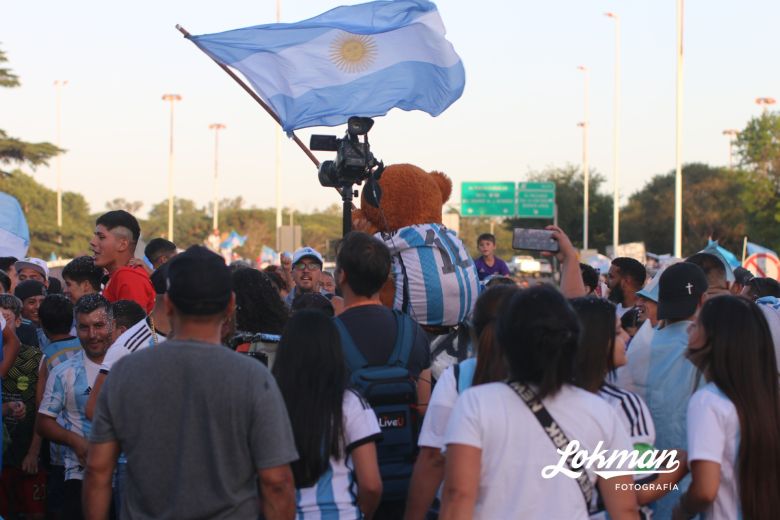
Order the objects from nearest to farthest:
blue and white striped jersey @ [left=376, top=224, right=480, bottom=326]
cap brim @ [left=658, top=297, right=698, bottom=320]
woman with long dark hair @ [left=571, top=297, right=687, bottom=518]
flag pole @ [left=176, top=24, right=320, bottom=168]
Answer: woman with long dark hair @ [left=571, top=297, right=687, bottom=518] < cap brim @ [left=658, top=297, right=698, bottom=320] < blue and white striped jersey @ [left=376, top=224, right=480, bottom=326] < flag pole @ [left=176, top=24, right=320, bottom=168]

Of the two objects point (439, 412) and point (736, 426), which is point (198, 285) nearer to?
point (439, 412)

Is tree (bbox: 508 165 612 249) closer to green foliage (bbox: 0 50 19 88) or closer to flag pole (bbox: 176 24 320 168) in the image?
green foliage (bbox: 0 50 19 88)

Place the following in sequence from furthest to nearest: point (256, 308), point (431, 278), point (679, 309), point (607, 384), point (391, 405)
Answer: point (431, 278) < point (679, 309) < point (256, 308) < point (391, 405) < point (607, 384)

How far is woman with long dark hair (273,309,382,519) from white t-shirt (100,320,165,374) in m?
1.34

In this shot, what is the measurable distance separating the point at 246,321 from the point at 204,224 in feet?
254

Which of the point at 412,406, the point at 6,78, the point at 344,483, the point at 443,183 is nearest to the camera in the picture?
the point at 344,483

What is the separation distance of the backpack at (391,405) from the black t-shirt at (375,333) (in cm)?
3

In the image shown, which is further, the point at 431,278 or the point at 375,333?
the point at 431,278

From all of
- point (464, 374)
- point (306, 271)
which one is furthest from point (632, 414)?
point (306, 271)

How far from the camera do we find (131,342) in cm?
537

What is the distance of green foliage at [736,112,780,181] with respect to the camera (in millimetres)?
45250

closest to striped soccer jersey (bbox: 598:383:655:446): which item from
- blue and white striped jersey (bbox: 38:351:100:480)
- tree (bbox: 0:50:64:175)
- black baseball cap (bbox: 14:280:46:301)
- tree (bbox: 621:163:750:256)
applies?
blue and white striped jersey (bbox: 38:351:100:480)

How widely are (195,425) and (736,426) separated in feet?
6.80

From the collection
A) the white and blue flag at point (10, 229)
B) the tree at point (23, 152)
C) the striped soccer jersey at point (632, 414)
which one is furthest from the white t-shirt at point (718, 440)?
the tree at point (23, 152)
